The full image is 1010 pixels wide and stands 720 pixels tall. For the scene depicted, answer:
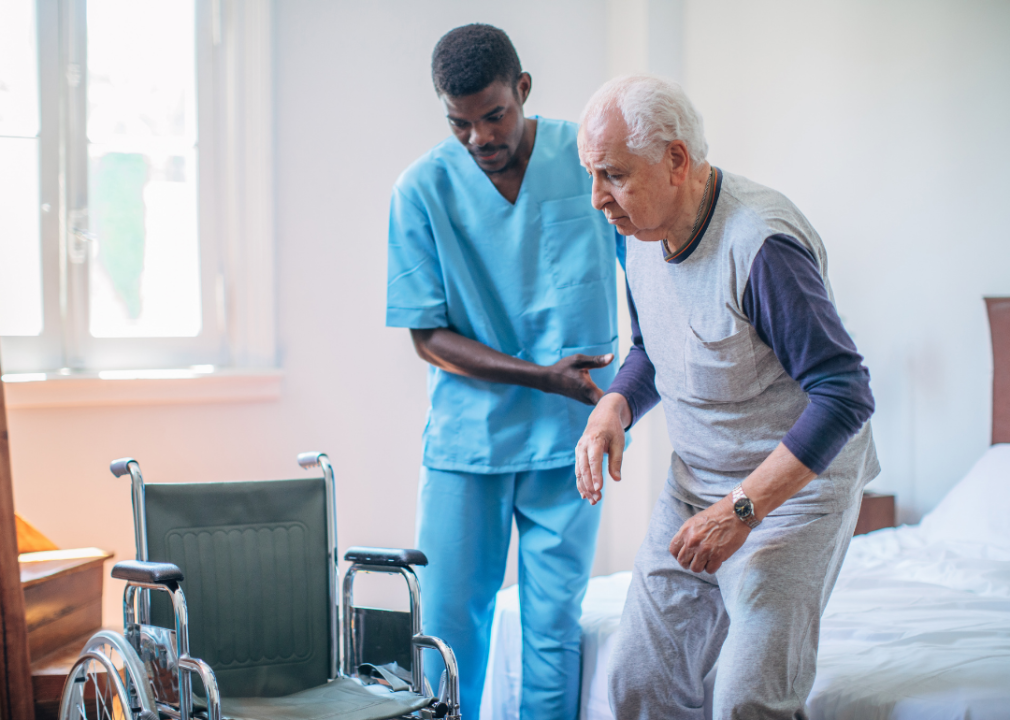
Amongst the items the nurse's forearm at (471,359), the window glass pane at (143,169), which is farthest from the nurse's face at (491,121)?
the window glass pane at (143,169)

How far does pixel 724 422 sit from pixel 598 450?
193 mm

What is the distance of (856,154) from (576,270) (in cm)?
155

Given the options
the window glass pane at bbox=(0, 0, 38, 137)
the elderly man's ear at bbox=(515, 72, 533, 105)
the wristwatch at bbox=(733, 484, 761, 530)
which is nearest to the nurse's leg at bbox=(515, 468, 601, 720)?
the wristwatch at bbox=(733, 484, 761, 530)

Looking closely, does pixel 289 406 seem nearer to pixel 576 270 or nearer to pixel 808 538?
pixel 576 270

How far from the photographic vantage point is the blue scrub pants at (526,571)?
166cm

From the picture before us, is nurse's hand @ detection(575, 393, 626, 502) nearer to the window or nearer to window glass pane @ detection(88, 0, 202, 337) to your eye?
the window

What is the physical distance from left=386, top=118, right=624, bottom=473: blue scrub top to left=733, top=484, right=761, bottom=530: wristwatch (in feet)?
2.19

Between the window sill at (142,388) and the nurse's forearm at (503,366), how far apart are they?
38.7 inches

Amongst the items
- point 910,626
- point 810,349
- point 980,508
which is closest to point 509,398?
point 810,349

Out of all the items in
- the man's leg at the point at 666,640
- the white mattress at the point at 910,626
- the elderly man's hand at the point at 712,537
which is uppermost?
the elderly man's hand at the point at 712,537

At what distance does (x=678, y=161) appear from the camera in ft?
3.72

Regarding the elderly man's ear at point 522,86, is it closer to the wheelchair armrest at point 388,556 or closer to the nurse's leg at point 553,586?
the nurse's leg at point 553,586

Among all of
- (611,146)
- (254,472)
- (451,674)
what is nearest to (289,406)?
(254,472)

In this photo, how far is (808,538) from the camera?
110 cm
